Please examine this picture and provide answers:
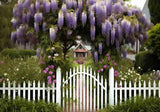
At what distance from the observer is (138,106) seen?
208 inches

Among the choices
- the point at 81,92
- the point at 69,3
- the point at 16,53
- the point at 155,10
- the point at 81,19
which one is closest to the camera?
the point at 81,92

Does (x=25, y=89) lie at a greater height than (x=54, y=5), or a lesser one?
lesser

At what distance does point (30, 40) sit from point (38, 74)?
1.55m

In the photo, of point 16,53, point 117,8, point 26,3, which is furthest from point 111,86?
point 16,53

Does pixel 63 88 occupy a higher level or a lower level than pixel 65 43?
lower

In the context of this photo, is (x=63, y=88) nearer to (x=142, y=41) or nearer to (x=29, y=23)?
(x=29, y=23)

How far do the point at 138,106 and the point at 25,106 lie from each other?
2.72m

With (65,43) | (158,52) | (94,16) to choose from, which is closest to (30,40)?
(65,43)

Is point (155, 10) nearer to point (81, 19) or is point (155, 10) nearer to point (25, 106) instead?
point (81, 19)

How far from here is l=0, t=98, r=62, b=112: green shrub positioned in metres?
5.08

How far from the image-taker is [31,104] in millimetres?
5254

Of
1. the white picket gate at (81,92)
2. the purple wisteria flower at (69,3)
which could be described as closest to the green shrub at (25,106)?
the white picket gate at (81,92)

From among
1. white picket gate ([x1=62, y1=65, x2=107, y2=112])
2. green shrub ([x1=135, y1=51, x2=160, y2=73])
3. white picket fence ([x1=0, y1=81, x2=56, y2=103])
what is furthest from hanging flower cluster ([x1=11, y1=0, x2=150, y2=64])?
green shrub ([x1=135, y1=51, x2=160, y2=73])

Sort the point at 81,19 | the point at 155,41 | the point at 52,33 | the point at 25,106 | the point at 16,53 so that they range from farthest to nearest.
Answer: the point at 16,53 → the point at 155,41 → the point at 81,19 → the point at 52,33 → the point at 25,106
